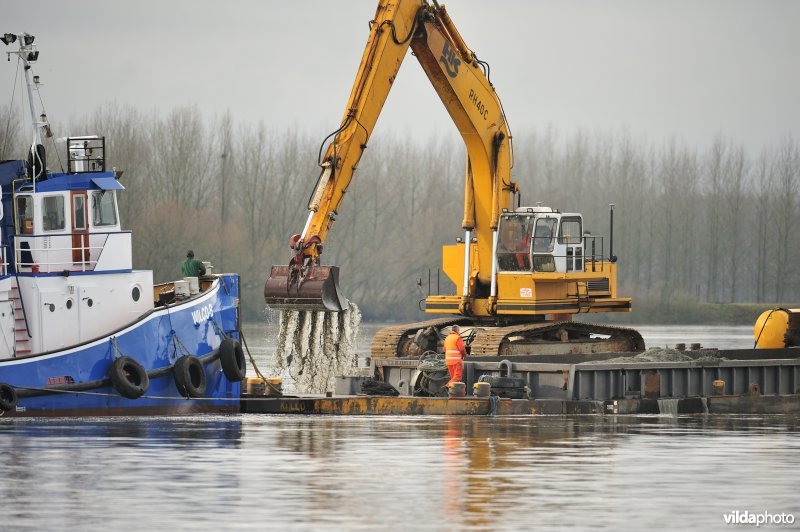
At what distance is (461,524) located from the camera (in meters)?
15.0

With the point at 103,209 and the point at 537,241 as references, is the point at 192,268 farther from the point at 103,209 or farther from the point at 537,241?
the point at 537,241

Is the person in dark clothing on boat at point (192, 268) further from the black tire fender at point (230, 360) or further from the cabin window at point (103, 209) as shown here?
the cabin window at point (103, 209)

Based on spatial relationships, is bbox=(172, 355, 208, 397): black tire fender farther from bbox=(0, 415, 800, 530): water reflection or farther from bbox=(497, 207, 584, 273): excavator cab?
bbox=(497, 207, 584, 273): excavator cab

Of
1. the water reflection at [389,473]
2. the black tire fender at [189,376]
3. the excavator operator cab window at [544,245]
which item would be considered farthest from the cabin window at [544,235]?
the black tire fender at [189,376]

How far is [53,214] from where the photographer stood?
85.8 ft

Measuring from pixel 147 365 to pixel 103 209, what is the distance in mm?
2776

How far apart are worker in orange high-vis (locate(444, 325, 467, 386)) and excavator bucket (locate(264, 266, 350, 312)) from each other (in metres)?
1.85

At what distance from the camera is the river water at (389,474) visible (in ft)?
50.6

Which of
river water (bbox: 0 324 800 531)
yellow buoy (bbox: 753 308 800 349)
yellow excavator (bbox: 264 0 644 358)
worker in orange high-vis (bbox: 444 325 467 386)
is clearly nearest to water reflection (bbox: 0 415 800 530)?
river water (bbox: 0 324 800 531)

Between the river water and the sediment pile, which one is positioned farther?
the sediment pile

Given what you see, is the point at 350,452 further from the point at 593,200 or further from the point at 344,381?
the point at 593,200

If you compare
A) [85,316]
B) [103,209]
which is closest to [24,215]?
[103,209]

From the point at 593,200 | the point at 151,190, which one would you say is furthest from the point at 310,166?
the point at 593,200

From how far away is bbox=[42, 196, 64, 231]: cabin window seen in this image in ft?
85.7
